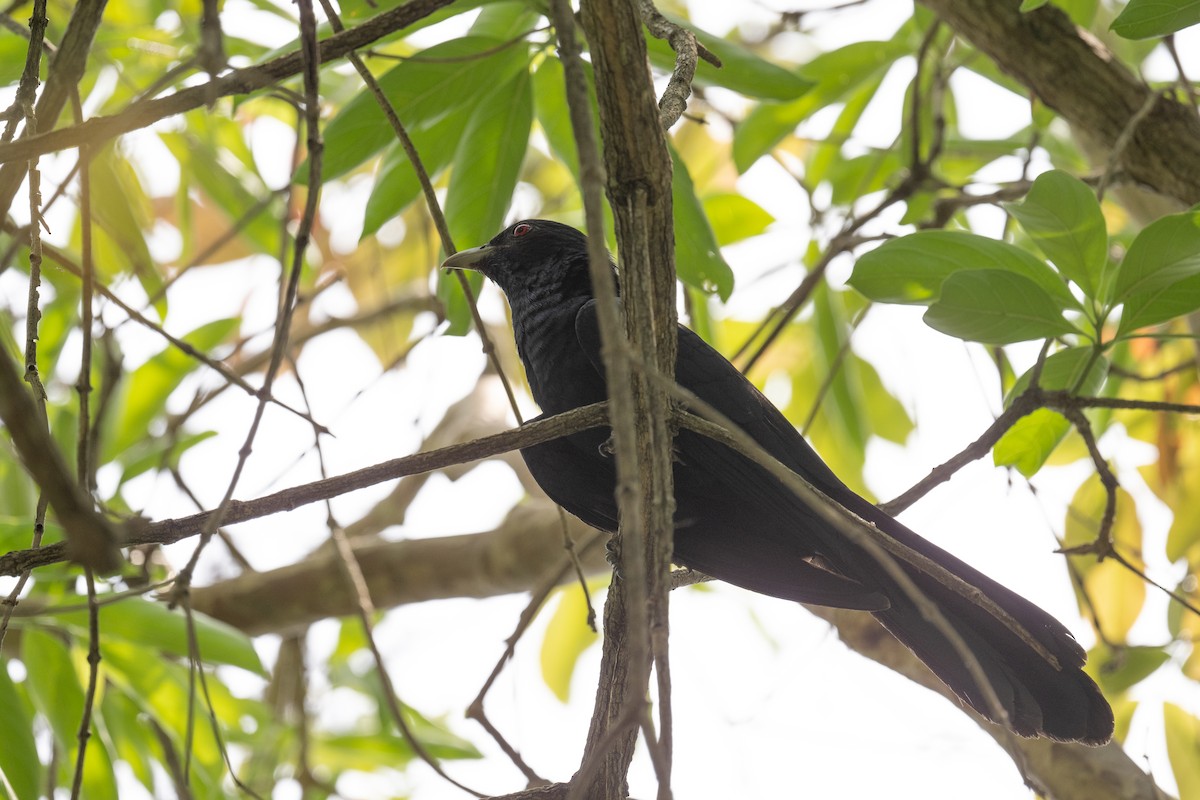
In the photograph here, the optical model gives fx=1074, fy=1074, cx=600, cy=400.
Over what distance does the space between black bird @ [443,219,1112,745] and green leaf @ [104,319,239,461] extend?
1502 mm

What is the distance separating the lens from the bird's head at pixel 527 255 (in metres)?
3.37

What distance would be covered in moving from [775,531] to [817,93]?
1.63m

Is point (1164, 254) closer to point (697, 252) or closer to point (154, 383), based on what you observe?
point (697, 252)

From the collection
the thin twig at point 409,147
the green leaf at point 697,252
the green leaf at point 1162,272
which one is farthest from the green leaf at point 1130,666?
the thin twig at point 409,147

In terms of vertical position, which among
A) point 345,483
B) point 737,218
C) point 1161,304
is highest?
point 737,218

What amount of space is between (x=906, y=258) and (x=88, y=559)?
204 centimetres

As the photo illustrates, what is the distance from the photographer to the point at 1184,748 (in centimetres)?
353

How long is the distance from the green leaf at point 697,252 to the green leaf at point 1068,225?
0.71m

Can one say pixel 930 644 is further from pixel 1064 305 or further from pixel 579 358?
pixel 579 358

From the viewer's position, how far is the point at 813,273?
3486 millimetres

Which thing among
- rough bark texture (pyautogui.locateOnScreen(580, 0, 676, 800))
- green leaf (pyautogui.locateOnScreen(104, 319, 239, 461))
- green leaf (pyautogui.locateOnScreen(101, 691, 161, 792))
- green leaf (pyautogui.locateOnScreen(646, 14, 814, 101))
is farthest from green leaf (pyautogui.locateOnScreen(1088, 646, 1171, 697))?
green leaf (pyautogui.locateOnScreen(104, 319, 239, 461))

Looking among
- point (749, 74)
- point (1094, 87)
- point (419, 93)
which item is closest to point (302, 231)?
point (419, 93)

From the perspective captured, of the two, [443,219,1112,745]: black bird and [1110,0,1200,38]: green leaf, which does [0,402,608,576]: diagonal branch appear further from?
→ [1110,0,1200,38]: green leaf

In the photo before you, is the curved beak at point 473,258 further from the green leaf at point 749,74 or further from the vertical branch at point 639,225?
the vertical branch at point 639,225
